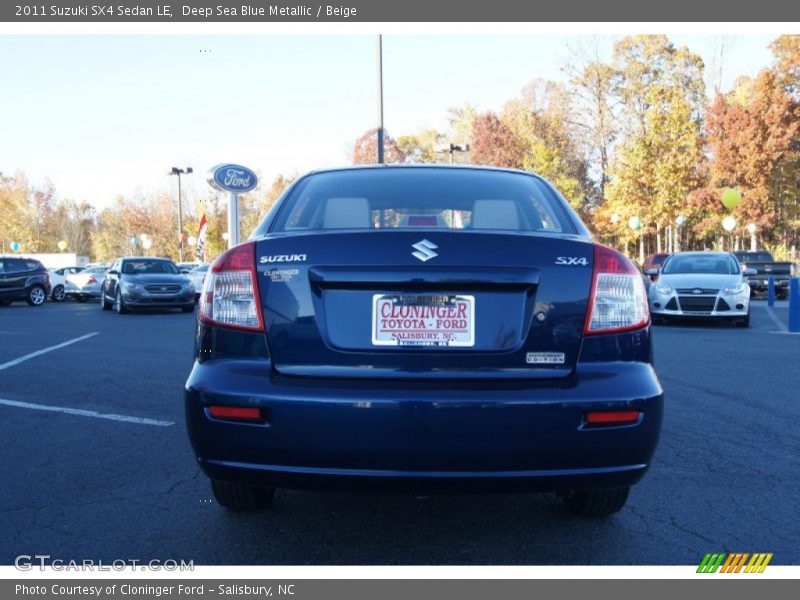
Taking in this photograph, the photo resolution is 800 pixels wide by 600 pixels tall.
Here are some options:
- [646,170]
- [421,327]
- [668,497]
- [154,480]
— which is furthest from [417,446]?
[646,170]

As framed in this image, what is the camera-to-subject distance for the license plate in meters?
2.68

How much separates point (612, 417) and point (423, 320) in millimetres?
771

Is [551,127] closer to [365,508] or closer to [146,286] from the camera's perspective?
[146,286]

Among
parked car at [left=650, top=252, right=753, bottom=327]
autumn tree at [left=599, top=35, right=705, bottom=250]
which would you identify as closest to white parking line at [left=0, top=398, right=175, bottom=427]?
parked car at [left=650, top=252, right=753, bottom=327]

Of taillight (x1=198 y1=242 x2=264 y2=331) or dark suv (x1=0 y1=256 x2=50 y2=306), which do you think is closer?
taillight (x1=198 y1=242 x2=264 y2=331)

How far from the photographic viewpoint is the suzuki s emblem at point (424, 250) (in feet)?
8.90

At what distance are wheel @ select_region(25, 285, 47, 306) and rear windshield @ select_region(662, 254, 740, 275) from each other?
19.0 metres

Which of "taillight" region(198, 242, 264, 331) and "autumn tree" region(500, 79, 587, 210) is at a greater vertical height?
"autumn tree" region(500, 79, 587, 210)

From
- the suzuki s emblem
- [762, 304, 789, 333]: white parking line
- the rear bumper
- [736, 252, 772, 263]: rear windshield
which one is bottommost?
[762, 304, 789, 333]: white parking line

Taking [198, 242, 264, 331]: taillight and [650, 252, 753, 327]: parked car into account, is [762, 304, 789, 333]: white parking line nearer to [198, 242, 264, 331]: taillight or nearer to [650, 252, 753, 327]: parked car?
[650, 252, 753, 327]: parked car

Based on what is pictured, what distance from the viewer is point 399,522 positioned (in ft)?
10.9

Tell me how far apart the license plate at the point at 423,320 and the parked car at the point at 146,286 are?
54.7ft

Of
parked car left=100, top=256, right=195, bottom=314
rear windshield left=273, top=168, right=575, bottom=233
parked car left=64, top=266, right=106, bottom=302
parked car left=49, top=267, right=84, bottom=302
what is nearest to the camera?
rear windshield left=273, top=168, right=575, bottom=233

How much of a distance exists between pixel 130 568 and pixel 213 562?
320 mm
